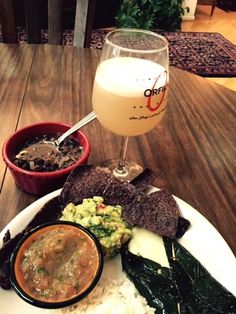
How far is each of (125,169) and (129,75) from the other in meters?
0.29

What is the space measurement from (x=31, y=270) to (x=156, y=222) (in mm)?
304

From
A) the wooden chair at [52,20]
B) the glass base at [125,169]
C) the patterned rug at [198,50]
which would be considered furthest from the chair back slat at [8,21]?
the patterned rug at [198,50]

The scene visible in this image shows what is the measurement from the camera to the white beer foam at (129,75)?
0.87 metres

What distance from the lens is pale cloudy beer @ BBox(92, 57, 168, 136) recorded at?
2.85ft

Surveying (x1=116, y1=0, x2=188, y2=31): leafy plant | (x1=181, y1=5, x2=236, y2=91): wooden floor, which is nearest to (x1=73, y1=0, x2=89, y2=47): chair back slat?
(x1=116, y1=0, x2=188, y2=31): leafy plant

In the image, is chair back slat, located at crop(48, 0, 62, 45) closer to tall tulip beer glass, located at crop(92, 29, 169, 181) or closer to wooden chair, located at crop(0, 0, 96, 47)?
wooden chair, located at crop(0, 0, 96, 47)

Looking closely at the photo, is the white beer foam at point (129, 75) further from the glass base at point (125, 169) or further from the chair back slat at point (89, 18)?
the chair back slat at point (89, 18)

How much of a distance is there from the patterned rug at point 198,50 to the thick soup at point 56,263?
3583 millimetres

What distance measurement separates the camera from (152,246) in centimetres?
80

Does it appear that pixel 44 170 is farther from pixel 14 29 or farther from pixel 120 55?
pixel 14 29

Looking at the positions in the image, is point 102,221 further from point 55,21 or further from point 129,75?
point 55,21

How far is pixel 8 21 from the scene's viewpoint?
6.36ft

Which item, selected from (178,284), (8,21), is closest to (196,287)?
(178,284)

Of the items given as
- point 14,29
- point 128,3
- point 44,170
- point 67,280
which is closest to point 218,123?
point 44,170
